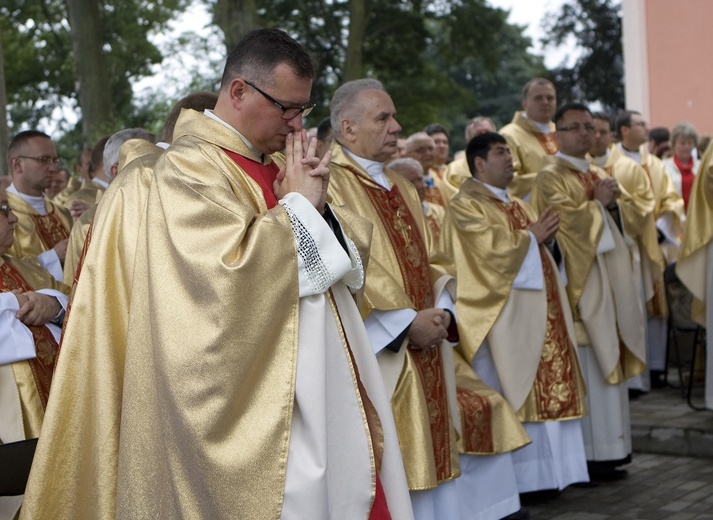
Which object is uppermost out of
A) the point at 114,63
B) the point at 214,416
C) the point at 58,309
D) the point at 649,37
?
the point at 114,63

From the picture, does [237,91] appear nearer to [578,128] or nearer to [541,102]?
[578,128]

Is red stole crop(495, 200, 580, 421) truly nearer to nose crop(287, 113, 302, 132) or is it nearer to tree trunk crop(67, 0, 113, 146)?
nose crop(287, 113, 302, 132)

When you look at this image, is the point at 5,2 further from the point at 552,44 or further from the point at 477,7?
the point at 552,44

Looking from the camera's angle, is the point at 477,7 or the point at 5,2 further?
the point at 477,7

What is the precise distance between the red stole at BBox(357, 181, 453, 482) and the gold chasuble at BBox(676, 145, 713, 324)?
119 inches

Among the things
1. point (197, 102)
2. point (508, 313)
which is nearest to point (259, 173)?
point (197, 102)

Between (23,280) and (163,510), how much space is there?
195cm

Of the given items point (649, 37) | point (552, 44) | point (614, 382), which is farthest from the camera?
point (552, 44)

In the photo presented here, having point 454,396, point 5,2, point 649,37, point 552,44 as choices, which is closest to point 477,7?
point 649,37

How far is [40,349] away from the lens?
4.47 meters

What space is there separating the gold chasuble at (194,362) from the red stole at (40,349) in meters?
1.20

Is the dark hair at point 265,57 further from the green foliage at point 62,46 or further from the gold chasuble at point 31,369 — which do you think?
the green foliage at point 62,46

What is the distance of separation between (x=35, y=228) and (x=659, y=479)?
4.24m

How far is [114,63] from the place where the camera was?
23062 mm
